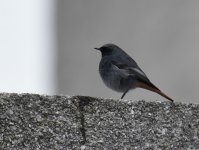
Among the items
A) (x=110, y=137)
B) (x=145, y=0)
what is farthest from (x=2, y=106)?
Result: (x=145, y=0)

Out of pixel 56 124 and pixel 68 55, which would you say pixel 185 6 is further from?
pixel 56 124

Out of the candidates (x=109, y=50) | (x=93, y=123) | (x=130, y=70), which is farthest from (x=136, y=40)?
(x=93, y=123)

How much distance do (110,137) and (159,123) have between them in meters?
0.21

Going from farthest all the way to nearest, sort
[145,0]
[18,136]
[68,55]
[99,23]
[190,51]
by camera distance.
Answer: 1. [68,55]
2. [99,23]
3. [145,0]
4. [190,51]
5. [18,136]

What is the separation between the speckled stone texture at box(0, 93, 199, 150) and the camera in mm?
3172

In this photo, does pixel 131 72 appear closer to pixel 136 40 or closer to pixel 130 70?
pixel 130 70

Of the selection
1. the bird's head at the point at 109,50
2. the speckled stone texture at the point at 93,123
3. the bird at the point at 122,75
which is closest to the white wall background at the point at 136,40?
the bird's head at the point at 109,50

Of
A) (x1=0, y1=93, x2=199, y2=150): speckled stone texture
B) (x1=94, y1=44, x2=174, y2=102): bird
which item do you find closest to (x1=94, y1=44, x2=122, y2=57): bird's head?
(x1=94, y1=44, x2=174, y2=102): bird

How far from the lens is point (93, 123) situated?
3.28m

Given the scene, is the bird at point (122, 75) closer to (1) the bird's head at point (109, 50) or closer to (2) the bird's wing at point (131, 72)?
(2) the bird's wing at point (131, 72)

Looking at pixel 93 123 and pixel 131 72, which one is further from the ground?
pixel 93 123

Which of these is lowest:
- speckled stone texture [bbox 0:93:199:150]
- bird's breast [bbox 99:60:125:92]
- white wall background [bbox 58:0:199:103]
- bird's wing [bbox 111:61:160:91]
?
white wall background [bbox 58:0:199:103]

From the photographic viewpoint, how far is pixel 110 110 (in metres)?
3.34

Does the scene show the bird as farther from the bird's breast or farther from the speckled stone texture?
the speckled stone texture
